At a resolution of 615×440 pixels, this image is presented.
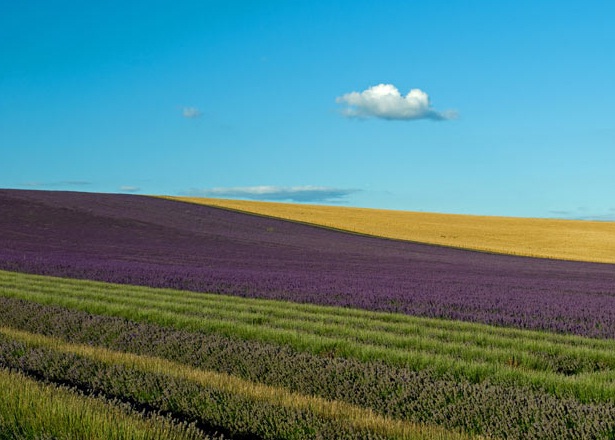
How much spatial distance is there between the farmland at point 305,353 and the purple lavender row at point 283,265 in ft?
0.51

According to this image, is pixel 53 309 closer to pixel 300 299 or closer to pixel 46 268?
pixel 300 299

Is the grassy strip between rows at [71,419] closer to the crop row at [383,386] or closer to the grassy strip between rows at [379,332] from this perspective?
the crop row at [383,386]

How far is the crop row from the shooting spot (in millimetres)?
6094

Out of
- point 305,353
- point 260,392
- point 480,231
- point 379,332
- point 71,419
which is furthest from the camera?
point 480,231

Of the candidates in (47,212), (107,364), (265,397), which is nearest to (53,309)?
(107,364)

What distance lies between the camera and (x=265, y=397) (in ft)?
22.0

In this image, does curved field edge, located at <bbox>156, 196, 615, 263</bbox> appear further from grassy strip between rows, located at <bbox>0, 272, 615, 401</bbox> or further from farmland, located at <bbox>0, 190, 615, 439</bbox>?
grassy strip between rows, located at <bbox>0, 272, 615, 401</bbox>

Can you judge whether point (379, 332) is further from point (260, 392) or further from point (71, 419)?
point (71, 419)

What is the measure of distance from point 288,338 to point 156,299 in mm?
6361

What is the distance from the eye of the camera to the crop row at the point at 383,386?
20.0 feet

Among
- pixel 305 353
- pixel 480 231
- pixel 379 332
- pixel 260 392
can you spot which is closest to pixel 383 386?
A: pixel 260 392

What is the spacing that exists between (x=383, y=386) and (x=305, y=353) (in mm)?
1867

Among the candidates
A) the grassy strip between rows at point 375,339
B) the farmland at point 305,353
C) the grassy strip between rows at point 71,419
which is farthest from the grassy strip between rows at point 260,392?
the grassy strip between rows at point 375,339

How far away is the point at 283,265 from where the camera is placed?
28.9 meters
